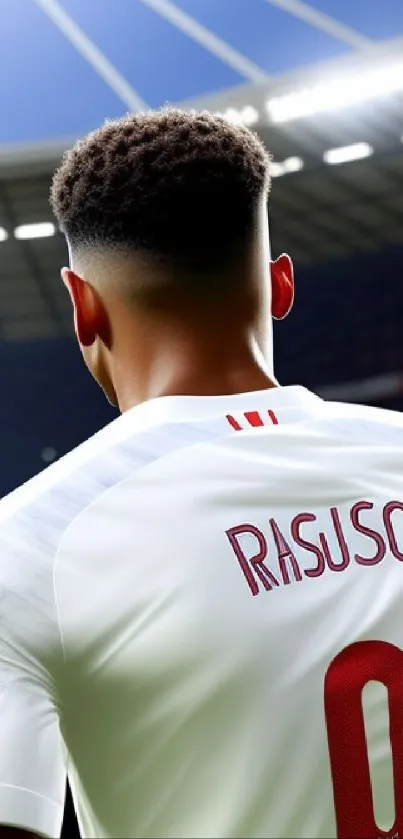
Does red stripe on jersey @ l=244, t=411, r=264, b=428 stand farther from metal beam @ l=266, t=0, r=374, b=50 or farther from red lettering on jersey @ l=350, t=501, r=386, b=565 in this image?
metal beam @ l=266, t=0, r=374, b=50

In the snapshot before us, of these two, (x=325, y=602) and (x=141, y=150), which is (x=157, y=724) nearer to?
(x=325, y=602)

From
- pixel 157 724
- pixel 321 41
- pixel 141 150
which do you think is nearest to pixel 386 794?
pixel 157 724

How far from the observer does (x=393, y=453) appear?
877mm

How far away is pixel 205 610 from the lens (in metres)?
0.76

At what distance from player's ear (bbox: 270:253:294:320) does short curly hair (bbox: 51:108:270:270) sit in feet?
0.30

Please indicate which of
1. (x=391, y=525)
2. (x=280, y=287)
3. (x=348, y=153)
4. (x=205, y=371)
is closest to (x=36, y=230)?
(x=348, y=153)

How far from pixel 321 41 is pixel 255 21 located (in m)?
0.77

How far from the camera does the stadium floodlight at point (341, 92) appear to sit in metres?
10.5

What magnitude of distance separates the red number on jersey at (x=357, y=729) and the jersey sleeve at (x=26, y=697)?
0.19 meters

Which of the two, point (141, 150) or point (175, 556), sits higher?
point (141, 150)

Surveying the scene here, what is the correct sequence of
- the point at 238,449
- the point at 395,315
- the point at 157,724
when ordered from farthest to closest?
the point at 395,315 < the point at 238,449 < the point at 157,724

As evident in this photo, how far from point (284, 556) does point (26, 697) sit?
21 cm

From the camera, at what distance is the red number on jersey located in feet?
2.50

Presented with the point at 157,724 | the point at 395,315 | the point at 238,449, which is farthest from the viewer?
the point at 395,315
